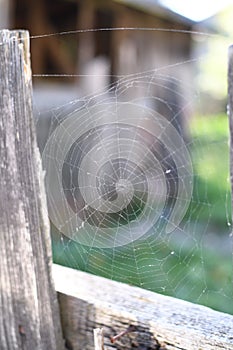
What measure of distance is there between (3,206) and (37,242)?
0.28ft

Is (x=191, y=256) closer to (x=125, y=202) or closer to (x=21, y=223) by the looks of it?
(x=125, y=202)

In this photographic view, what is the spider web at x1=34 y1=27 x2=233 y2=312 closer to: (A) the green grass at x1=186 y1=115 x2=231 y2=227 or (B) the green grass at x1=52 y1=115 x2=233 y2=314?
(B) the green grass at x1=52 y1=115 x2=233 y2=314

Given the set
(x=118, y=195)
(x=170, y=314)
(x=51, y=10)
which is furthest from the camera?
(x=51, y=10)

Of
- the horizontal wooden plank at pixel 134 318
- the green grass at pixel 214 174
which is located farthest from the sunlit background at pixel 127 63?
the horizontal wooden plank at pixel 134 318

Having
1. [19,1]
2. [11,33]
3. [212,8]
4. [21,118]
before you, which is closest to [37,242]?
[21,118]

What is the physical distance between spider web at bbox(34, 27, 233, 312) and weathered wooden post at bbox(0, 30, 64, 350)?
0.10m

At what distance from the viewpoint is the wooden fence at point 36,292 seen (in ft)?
2.76

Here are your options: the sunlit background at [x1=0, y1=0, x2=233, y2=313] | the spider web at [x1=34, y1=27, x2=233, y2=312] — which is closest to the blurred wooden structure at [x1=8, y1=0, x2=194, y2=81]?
the sunlit background at [x1=0, y1=0, x2=233, y2=313]

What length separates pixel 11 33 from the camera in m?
A: 0.85

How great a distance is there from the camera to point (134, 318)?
845mm

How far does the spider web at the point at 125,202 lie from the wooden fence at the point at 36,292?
11cm

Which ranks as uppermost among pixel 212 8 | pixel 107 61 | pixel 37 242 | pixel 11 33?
pixel 212 8

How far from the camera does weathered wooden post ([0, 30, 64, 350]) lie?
34.1 inches

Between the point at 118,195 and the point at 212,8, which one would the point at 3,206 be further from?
the point at 212,8
